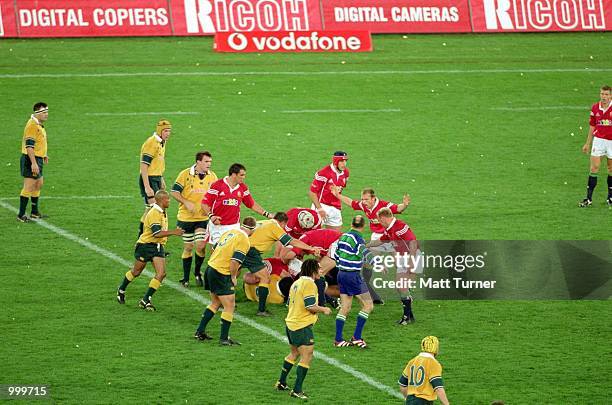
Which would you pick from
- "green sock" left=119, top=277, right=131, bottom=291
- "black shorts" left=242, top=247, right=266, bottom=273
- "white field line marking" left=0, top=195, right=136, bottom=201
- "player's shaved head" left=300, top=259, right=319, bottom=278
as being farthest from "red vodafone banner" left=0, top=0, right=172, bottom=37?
"player's shaved head" left=300, top=259, right=319, bottom=278

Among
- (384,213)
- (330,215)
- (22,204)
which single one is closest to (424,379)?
(384,213)

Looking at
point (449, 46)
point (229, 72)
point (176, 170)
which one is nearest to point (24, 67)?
point (229, 72)

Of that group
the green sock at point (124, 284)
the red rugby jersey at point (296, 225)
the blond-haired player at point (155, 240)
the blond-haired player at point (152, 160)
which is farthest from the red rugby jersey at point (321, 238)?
the blond-haired player at point (152, 160)

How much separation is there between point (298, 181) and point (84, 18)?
14.0m

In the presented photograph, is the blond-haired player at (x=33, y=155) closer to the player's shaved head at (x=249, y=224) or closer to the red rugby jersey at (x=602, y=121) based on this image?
the player's shaved head at (x=249, y=224)

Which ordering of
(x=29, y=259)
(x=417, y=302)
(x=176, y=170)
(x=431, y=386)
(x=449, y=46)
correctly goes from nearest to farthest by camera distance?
(x=431, y=386)
(x=417, y=302)
(x=29, y=259)
(x=176, y=170)
(x=449, y=46)

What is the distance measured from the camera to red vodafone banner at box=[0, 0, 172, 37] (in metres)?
37.0

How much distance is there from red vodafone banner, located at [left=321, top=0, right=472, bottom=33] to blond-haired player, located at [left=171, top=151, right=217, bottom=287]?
1862 centimetres

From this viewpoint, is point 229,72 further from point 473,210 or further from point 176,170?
point 473,210

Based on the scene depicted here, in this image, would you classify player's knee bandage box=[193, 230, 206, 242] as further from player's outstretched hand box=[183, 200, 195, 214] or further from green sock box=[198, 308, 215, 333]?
green sock box=[198, 308, 215, 333]

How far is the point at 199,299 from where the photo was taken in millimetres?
19656

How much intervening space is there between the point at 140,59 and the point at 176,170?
32.4 ft

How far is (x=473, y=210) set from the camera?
80.4ft

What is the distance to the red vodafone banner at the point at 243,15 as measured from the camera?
123 ft
